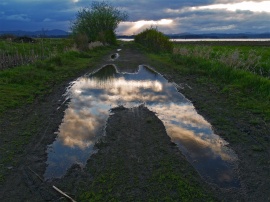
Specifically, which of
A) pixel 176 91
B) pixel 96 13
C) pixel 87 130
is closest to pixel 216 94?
pixel 176 91

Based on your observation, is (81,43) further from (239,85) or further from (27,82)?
(239,85)

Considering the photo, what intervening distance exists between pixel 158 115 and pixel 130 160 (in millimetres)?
3127

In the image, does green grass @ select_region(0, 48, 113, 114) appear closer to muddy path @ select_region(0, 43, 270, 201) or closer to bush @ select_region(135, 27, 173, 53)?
muddy path @ select_region(0, 43, 270, 201)

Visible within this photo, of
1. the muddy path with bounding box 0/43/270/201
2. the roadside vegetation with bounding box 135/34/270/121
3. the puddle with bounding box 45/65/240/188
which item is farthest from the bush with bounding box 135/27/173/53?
the muddy path with bounding box 0/43/270/201

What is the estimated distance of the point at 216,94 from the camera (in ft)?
34.9

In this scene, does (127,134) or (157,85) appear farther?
(157,85)

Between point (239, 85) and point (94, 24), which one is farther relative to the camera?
point (94, 24)

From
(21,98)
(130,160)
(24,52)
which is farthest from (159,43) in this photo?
(130,160)

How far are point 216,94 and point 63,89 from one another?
622cm

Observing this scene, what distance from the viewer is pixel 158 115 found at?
8.26 metres

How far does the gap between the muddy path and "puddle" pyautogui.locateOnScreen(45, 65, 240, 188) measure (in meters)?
0.20

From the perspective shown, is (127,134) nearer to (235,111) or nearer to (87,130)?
(87,130)

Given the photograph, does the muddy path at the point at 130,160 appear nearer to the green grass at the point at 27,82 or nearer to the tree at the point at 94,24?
the green grass at the point at 27,82

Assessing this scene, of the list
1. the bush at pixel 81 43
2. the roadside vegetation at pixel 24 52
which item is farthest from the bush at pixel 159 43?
the roadside vegetation at pixel 24 52
